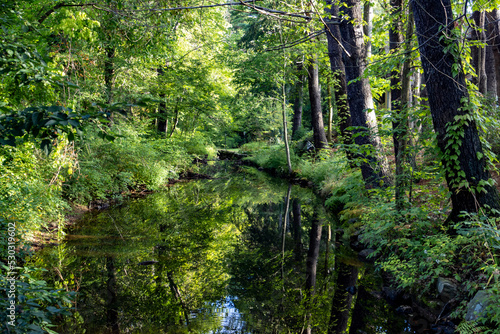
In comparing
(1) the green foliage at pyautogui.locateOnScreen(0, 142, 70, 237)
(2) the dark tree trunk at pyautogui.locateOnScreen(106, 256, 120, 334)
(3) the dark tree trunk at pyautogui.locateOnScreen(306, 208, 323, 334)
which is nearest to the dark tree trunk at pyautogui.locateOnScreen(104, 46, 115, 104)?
(1) the green foliage at pyautogui.locateOnScreen(0, 142, 70, 237)

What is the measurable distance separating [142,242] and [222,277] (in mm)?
2343

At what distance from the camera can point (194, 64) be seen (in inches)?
623

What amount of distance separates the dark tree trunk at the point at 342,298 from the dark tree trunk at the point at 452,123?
177 centimetres

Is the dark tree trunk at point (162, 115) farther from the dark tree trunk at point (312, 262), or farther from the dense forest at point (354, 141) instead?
the dark tree trunk at point (312, 262)

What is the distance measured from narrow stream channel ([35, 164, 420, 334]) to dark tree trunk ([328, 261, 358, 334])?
14 millimetres

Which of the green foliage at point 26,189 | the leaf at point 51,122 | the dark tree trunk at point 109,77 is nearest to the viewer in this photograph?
the leaf at point 51,122

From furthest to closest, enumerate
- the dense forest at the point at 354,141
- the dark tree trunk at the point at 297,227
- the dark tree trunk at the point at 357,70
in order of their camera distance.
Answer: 1. the dark tree trunk at the point at 357,70
2. the dark tree trunk at the point at 297,227
3. the dense forest at the point at 354,141

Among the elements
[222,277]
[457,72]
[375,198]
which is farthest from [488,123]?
[222,277]

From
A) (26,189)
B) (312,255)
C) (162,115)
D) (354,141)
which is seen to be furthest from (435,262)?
(162,115)

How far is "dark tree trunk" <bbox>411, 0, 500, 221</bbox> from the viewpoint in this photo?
13.6 feet

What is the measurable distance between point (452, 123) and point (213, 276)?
414cm

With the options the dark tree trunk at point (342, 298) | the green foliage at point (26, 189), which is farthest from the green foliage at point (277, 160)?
the green foliage at point (26, 189)

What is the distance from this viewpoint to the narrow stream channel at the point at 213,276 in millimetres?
4031

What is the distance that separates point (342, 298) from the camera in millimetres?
4621
